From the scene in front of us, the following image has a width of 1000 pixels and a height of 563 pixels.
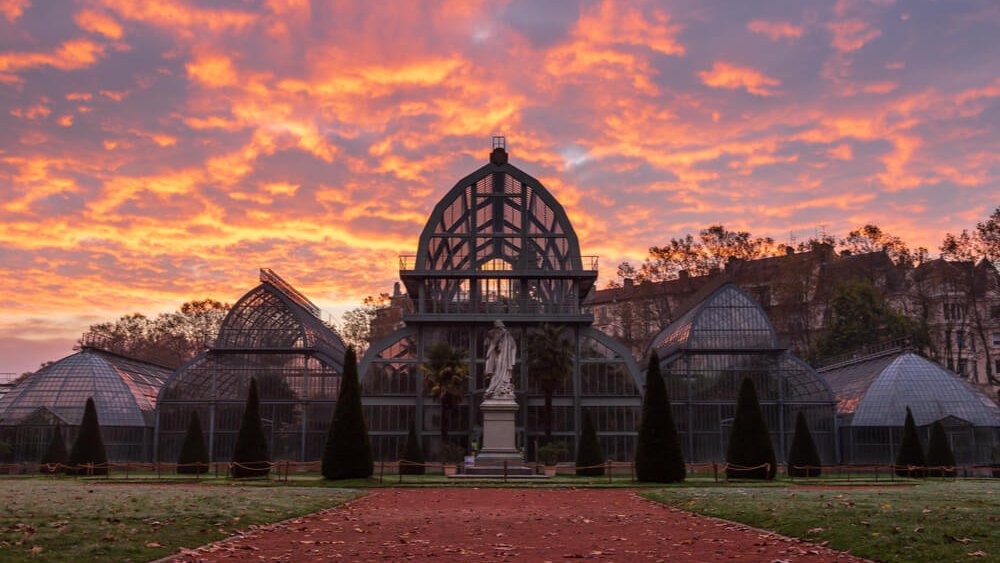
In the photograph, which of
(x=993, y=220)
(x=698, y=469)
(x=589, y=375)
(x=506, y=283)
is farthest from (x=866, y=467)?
(x=993, y=220)

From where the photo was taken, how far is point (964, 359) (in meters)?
102

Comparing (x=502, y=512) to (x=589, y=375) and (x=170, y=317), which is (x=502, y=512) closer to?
(x=589, y=375)

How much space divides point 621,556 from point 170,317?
116717 millimetres

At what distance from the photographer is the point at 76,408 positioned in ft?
235

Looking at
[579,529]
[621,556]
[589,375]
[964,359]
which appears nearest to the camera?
[621,556]

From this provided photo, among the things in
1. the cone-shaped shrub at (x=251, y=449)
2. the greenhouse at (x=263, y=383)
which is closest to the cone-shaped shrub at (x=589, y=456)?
the cone-shaped shrub at (x=251, y=449)

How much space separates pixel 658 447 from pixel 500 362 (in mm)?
11111

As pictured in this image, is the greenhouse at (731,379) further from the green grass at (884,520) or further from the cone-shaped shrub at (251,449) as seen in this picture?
the green grass at (884,520)

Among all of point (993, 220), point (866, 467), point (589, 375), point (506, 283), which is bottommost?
point (866, 467)

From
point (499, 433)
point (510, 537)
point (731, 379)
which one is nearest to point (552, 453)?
A: point (499, 433)

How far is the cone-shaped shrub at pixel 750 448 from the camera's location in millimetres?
45375

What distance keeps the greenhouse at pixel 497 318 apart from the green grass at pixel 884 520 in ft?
128

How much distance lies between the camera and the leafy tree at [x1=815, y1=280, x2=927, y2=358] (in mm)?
89250

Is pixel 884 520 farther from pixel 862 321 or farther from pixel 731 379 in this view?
pixel 862 321
